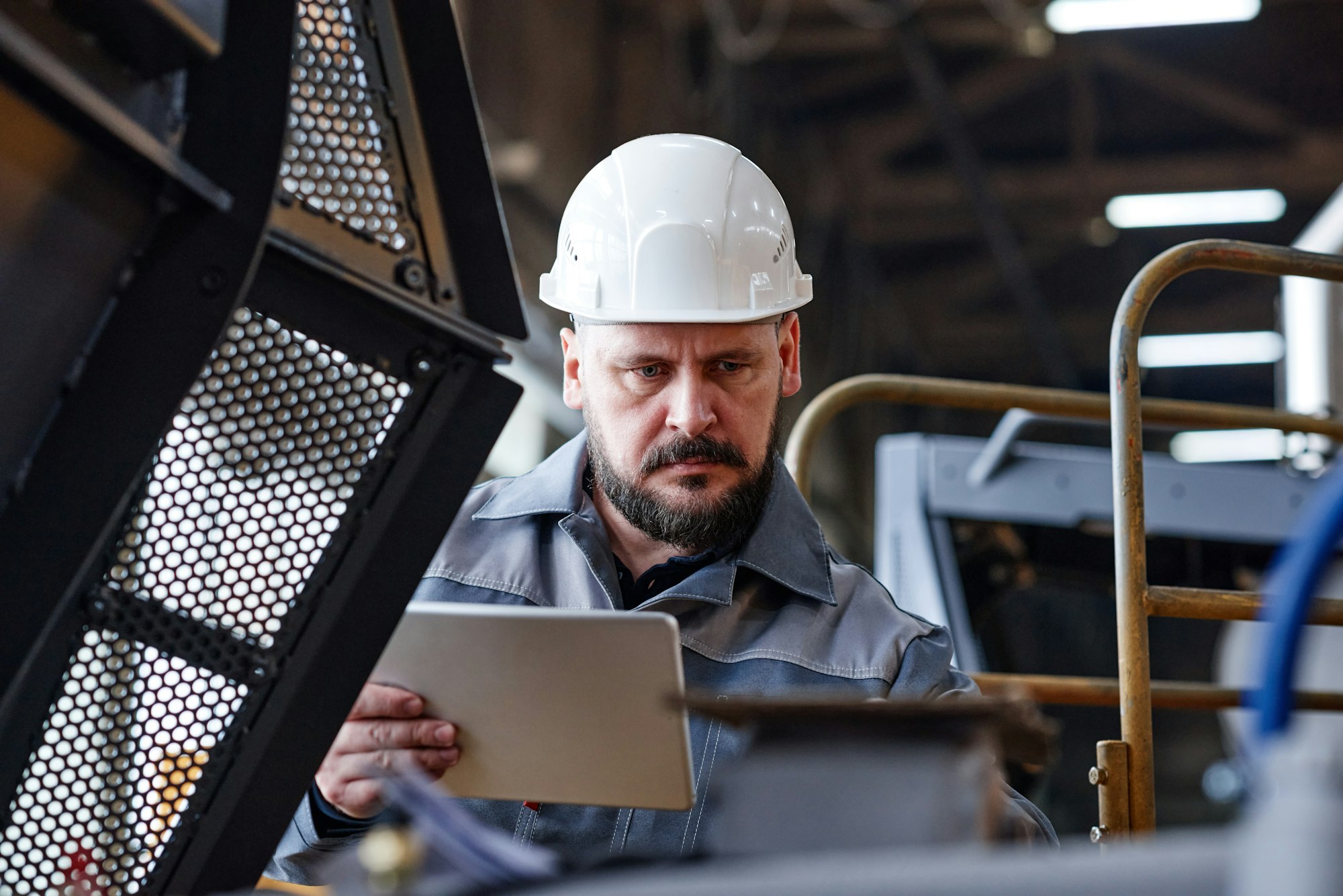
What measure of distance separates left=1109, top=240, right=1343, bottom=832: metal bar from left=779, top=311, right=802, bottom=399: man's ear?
0.52m

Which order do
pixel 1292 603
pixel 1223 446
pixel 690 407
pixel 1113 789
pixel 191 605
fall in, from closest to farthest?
pixel 1292 603
pixel 191 605
pixel 1113 789
pixel 690 407
pixel 1223 446

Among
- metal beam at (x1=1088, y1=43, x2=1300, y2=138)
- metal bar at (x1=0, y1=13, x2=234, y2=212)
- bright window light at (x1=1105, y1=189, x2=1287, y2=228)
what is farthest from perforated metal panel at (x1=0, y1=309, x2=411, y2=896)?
bright window light at (x1=1105, y1=189, x2=1287, y2=228)

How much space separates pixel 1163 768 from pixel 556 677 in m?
7.78

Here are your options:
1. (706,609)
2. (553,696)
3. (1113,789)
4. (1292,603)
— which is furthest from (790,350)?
(1292,603)

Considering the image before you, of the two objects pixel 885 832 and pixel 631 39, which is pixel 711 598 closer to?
pixel 885 832

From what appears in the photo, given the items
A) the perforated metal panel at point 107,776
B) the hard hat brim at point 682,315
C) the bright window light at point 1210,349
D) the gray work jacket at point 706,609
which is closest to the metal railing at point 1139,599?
the gray work jacket at point 706,609

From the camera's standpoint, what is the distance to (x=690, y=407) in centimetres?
193

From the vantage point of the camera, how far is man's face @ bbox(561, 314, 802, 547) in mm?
1946

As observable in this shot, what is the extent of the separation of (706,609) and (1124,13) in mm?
4896

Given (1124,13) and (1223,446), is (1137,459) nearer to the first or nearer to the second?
(1124,13)

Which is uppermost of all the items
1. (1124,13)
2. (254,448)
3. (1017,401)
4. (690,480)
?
(1124,13)

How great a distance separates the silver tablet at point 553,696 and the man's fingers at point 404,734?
1cm

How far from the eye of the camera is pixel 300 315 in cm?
98

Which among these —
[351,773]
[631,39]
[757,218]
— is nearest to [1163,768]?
[631,39]
